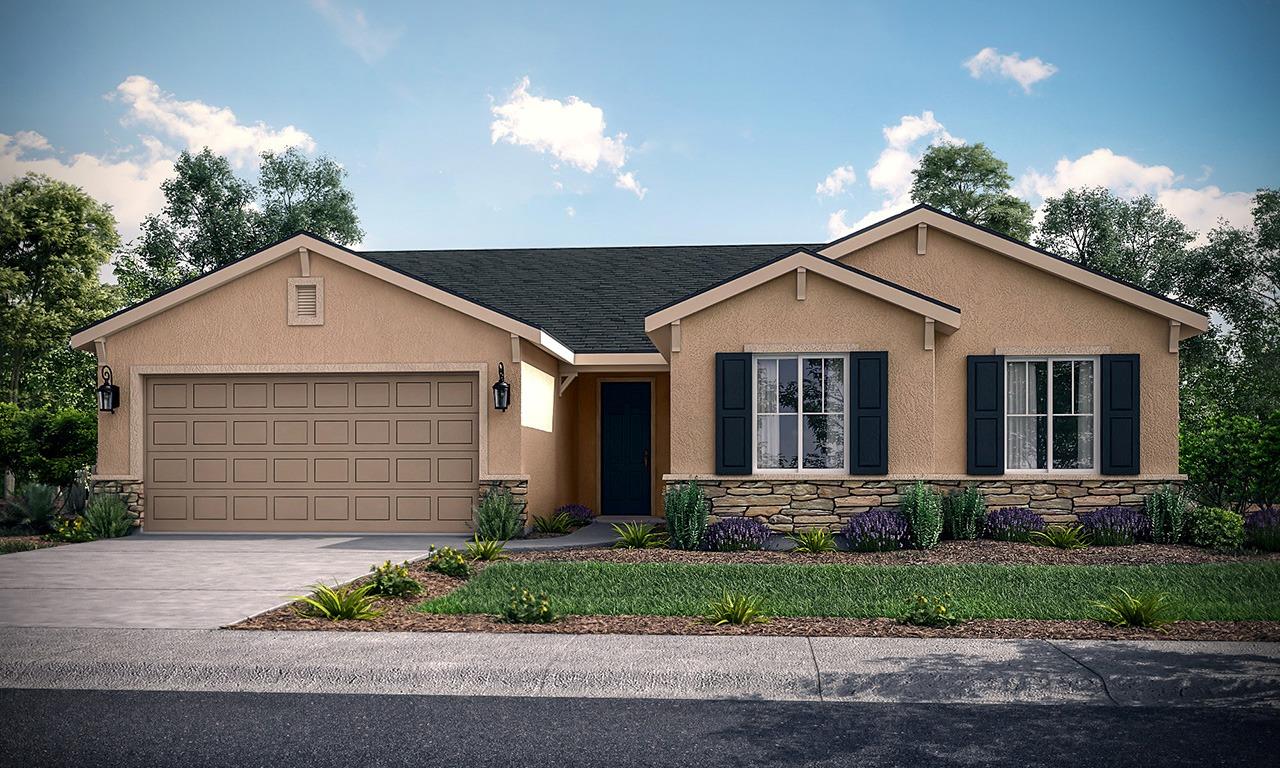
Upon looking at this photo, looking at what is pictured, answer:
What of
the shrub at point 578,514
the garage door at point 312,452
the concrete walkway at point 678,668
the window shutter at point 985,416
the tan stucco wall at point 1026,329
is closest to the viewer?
the concrete walkway at point 678,668

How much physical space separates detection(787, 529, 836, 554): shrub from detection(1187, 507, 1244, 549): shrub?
446 cm

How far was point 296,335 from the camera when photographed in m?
14.7

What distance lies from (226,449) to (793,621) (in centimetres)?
Answer: 1013

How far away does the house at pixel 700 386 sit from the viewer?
13180 mm

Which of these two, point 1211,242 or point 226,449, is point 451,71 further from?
point 1211,242

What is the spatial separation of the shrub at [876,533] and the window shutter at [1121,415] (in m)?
3.12

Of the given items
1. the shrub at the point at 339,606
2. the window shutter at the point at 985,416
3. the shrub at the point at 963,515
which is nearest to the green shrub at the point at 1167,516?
the window shutter at the point at 985,416

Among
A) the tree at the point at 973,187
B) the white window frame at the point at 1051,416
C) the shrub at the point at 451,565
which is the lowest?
the shrub at the point at 451,565

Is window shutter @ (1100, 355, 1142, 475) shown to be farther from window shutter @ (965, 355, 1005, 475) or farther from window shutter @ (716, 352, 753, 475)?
window shutter @ (716, 352, 753, 475)

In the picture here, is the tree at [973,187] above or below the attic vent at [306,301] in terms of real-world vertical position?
above

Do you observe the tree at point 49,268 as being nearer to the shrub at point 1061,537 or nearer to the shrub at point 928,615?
the shrub at point 1061,537

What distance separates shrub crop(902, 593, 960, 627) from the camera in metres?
7.65

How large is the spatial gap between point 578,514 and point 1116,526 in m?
7.68

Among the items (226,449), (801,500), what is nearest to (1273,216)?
(801,500)
